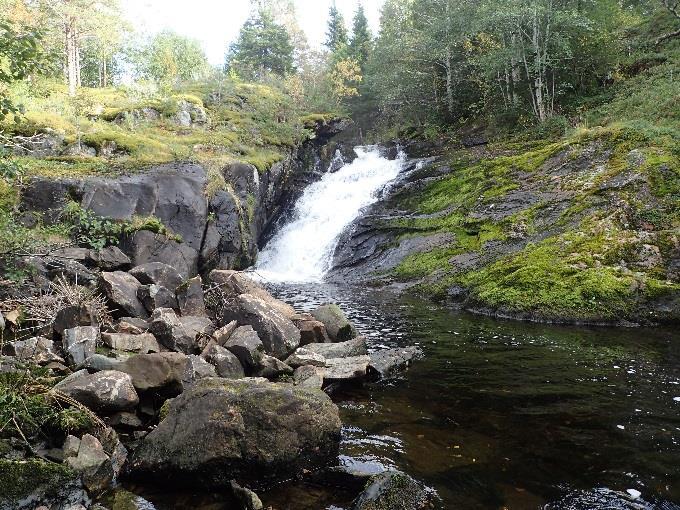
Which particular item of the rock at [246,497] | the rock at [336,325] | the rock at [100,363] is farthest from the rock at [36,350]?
the rock at [336,325]

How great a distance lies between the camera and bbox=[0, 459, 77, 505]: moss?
165 inches

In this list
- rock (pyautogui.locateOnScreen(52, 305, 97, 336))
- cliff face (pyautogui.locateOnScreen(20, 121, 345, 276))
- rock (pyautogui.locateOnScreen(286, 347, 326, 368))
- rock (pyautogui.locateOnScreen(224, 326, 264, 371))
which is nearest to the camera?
rock (pyautogui.locateOnScreen(52, 305, 97, 336))

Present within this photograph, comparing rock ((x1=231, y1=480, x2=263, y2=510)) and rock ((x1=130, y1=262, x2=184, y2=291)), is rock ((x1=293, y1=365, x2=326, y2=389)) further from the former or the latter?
rock ((x1=130, y1=262, x2=184, y2=291))

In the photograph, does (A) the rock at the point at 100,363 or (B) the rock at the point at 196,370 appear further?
(B) the rock at the point at 196,370

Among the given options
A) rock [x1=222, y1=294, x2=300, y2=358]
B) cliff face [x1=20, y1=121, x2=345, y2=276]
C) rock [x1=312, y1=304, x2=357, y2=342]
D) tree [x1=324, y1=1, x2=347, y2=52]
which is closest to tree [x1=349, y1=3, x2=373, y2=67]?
tree [x1=324, y1=1, x2=347, y2=52]

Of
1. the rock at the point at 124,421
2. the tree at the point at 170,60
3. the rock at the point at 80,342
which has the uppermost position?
the tree at the point at 170,60

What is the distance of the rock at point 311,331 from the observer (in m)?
9.70

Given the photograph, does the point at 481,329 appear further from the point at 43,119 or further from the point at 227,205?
the point at 43,119

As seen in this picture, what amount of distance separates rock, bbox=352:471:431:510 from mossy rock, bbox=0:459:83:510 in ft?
9.11

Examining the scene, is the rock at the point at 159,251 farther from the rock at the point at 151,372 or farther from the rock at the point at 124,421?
the rock at the point at 124,421

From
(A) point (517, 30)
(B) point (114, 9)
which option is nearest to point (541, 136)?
(A) point (517, 30)

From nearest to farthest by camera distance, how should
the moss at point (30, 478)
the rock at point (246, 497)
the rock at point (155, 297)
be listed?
the moss at point (30, 478) < the rock at point (246, 497) < the rock at point (155, 297)

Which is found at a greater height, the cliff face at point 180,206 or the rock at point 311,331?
the cliff face at point 180,206

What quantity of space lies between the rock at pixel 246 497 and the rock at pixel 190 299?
5.38 meters
